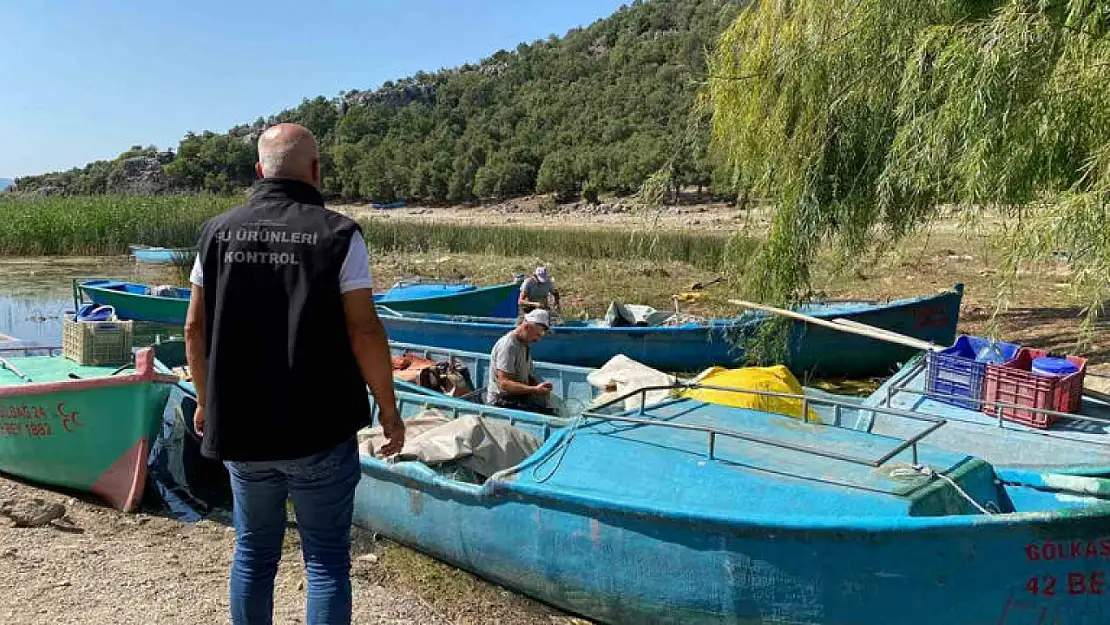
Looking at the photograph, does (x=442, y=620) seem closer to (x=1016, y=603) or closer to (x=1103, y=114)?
(x=1016, y=603)

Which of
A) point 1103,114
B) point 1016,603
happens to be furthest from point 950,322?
point 1016,603

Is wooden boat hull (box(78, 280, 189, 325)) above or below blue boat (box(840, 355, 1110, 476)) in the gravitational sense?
below

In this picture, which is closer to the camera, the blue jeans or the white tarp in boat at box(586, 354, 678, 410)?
the blue jeans

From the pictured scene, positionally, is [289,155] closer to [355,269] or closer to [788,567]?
[355,269]

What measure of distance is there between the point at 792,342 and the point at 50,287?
739 inches

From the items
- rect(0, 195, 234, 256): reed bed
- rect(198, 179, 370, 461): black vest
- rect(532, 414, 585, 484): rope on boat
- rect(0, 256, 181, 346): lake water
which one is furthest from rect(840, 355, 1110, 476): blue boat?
rect(0, 195, 234, 256): reed bed

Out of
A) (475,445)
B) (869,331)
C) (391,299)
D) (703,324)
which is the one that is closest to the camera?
(475,445)

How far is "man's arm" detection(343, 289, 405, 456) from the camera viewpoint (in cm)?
289

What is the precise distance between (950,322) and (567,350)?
5.42m

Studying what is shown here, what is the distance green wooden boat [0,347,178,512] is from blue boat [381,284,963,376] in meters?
6.16

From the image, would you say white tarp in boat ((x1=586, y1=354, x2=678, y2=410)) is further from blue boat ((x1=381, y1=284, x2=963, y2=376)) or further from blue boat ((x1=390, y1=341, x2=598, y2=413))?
blue boat ((x1=381, y1=284, x2=963, y2=376))

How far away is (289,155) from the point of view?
3010mm

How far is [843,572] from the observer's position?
4.09 metres

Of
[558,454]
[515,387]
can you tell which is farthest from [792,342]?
[558,454]
